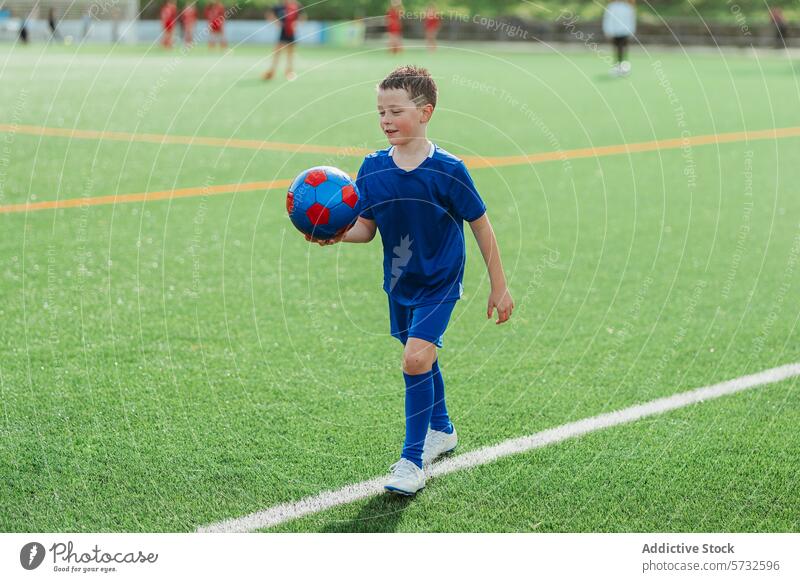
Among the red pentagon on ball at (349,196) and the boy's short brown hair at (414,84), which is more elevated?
the boy's short brown hair at (414,84)

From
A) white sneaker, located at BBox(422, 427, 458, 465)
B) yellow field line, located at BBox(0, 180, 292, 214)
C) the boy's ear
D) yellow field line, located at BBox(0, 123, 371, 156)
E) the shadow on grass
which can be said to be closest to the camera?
the shadow on grass

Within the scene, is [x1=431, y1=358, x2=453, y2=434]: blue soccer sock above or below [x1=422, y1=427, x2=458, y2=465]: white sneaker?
above

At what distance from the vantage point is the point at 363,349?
6695mm

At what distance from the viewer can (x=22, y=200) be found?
1112 centimetres

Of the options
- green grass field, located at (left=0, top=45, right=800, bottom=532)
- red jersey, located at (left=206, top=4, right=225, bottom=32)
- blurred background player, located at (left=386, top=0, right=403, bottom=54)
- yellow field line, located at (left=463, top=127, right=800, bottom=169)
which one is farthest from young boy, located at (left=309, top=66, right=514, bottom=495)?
yellow field line, located at (left=463, top=127, right=800, bottom=169)

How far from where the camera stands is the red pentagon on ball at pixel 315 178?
470 centimetres

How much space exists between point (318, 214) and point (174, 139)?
38.6 feet

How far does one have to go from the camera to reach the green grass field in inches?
184

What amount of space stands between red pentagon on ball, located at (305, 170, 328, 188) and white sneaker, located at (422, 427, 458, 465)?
4.36 ft

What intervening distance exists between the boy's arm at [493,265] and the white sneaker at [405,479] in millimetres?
756

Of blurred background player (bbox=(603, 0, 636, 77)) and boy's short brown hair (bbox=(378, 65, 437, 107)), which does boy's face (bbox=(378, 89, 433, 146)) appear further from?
blurred background player (bbox=(603, 0, 636, 77))

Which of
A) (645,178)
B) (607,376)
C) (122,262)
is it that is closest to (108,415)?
(607,376)
